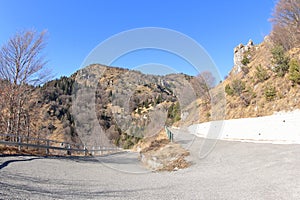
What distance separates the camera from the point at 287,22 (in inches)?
1040

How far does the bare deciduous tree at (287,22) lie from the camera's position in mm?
25031

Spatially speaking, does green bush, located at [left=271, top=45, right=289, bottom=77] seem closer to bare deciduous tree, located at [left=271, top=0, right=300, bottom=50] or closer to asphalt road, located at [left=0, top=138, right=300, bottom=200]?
bare deciduous tree, located at [left=271, top=0, right=300, bottom=50]

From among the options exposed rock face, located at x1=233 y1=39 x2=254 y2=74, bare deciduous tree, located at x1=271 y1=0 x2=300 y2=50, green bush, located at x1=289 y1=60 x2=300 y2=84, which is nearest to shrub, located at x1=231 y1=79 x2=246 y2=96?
bare deciduous tree, located at x1=271 y1=0 x2=300 y2=50

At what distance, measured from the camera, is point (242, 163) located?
7.98 m

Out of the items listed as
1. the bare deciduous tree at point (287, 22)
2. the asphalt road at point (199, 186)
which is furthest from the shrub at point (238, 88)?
the asphalt road at point (199, 186)

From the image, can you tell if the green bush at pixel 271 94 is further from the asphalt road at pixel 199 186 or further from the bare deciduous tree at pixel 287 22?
the asphalt road at pixel 199 186

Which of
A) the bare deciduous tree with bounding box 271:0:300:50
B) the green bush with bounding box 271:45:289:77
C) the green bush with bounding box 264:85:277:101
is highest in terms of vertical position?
the bare deciduous tree with bounding box 271:0:300:50

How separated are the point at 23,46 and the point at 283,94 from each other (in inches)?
795

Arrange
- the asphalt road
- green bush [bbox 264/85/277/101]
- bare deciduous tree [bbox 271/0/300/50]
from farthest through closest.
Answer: bare deciduous tree [bbox 271/0/300/50] → green bush [bbox 264/85/277/101] → the asphalt road

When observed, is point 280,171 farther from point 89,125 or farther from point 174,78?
point 174,78

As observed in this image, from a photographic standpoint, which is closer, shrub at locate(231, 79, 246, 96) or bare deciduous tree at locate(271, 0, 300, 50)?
bare deciduous tree at locate(271, 0, 300, 50)

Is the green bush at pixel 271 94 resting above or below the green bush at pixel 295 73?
below

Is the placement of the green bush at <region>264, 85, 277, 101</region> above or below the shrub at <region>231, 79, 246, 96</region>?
below

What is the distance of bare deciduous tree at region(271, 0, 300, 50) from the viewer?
82.1 feet
